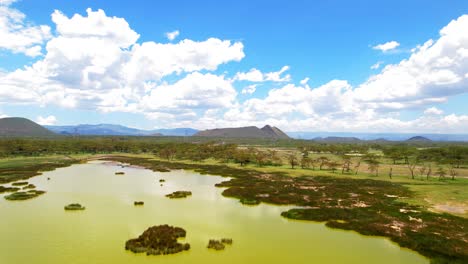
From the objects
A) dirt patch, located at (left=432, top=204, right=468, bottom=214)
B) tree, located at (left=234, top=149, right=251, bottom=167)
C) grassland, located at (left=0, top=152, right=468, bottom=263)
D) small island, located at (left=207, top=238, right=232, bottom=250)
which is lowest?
dirt patch, located at (left=432, top=204, right=468, bottom=214)

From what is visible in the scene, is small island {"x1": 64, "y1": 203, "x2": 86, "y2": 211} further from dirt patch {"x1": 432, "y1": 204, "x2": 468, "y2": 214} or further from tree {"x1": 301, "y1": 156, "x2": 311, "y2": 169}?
tree {"x1": 301, "y1": 156, "x2": 311, "y2": 169}

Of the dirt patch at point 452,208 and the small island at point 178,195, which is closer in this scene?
the dirt patch at point 452,208

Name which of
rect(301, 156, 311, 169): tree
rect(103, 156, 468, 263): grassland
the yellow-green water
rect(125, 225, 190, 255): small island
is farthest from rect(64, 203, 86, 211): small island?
rect(301, 156, 311, 169): tree

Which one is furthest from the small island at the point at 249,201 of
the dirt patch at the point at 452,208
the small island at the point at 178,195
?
the dirt patch at the point at 452,208

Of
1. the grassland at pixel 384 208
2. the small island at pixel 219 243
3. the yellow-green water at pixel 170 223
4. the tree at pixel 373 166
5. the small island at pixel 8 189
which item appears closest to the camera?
the yellow-green water at pixel 170 223

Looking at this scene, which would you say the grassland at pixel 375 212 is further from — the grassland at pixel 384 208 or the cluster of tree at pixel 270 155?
the cluster of tree at pixel 270 155

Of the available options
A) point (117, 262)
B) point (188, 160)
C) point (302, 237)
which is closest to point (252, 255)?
point (302, 237)

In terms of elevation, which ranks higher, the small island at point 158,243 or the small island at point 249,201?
the small island at point 158,243
